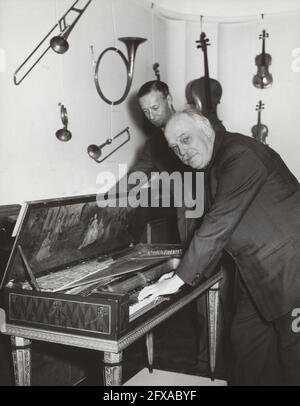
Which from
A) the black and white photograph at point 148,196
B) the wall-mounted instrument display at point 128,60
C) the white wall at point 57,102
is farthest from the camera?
the wall-mounted instrument display at point 128,60

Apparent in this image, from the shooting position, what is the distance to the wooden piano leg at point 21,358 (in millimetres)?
2391

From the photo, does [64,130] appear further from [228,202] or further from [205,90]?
[205,90]

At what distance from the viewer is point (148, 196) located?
397cm

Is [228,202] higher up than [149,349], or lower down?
higher up

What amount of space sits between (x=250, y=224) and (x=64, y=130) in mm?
1958

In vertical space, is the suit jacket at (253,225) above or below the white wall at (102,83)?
below

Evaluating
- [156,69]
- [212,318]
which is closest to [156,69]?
[156,69]

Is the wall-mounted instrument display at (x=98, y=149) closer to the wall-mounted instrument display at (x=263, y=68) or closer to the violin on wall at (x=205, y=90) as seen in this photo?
the violin on wall at (x=205, y=90)

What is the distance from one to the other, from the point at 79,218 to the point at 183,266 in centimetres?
73

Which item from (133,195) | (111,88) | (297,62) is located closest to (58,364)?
(133,195)

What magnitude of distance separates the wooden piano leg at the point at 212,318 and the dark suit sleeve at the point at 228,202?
130 centimetres

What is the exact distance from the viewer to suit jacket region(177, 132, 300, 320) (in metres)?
2.18

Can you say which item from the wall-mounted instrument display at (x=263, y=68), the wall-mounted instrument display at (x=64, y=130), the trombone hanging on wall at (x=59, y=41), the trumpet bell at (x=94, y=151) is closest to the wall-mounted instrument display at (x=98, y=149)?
the trumpet bell at (x=94, y=151)

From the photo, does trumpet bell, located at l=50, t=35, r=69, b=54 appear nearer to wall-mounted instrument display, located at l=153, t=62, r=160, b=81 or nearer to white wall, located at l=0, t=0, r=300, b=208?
white wall, located at l=0, t=0, r=300, b=208
